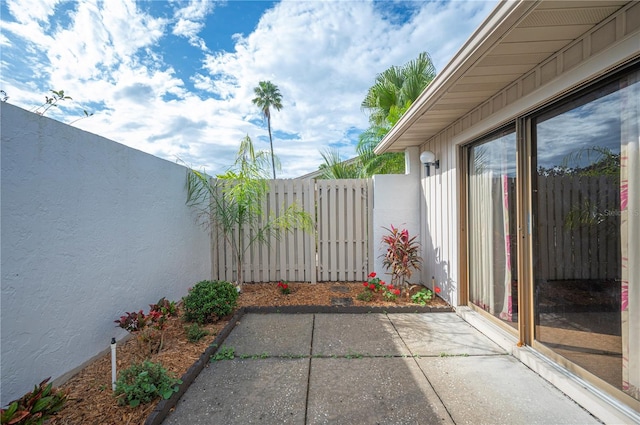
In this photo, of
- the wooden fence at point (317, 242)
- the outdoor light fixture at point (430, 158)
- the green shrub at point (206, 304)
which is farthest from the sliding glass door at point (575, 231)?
the green shrub at point (206, 304)

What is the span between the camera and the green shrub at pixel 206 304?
3203mm

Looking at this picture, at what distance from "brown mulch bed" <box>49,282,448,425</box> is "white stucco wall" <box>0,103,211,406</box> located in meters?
0.20

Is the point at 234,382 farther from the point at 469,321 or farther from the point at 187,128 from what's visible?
the point at 187,128

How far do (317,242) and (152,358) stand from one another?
2997 millimetres

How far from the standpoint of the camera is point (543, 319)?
2.33 metres

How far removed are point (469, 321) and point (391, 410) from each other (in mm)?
1927

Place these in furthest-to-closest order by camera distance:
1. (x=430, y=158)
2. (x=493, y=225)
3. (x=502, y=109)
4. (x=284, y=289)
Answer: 1. (x=284, y=289)
2. (x=430, y=158)
3. (x=493, y=225)
4. (x=502, y=109)

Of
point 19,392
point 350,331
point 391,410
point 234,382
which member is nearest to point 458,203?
point 350,331

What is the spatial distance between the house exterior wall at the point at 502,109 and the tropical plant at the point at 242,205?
2091 millimetres

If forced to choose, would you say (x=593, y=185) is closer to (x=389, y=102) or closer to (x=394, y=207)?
(x=394, y=207)

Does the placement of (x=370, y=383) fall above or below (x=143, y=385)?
below

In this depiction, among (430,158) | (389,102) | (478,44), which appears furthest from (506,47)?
(389,102)

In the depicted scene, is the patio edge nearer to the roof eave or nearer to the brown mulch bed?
the brown mulch bed

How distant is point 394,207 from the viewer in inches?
184
